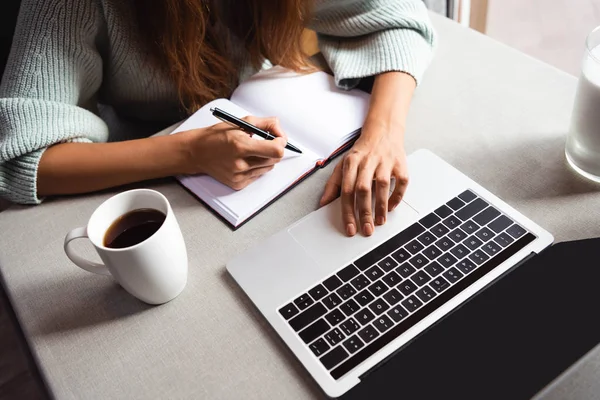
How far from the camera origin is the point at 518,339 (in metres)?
0.51

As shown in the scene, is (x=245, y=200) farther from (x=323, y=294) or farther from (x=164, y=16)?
(x=164, y=16)

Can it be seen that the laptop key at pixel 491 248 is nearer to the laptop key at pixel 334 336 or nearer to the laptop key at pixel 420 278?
the laptop key at pixel 420 278

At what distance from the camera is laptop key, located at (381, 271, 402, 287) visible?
1.86 ft

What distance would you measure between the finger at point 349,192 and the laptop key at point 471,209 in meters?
0.14

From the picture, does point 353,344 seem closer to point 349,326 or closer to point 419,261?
point 349,326

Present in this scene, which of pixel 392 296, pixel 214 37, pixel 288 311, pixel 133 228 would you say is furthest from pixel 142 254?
pixel 214 37

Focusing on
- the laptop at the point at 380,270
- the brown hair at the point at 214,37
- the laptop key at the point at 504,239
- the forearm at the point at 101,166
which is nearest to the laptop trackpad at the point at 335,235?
the laptop at the point at 380,270

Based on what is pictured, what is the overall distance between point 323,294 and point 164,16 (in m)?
0.50

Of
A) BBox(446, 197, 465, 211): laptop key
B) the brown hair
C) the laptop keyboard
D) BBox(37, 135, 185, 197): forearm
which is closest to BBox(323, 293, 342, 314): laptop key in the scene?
the laptop keyboard

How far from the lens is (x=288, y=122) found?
0.78 m

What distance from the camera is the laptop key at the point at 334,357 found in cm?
51

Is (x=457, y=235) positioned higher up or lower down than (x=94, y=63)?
lower down

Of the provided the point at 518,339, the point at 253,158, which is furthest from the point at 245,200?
the point at 518,339

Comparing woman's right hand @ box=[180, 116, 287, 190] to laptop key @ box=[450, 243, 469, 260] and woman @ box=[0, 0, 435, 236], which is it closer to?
woman @ box=[0, 0, 435, 236]
